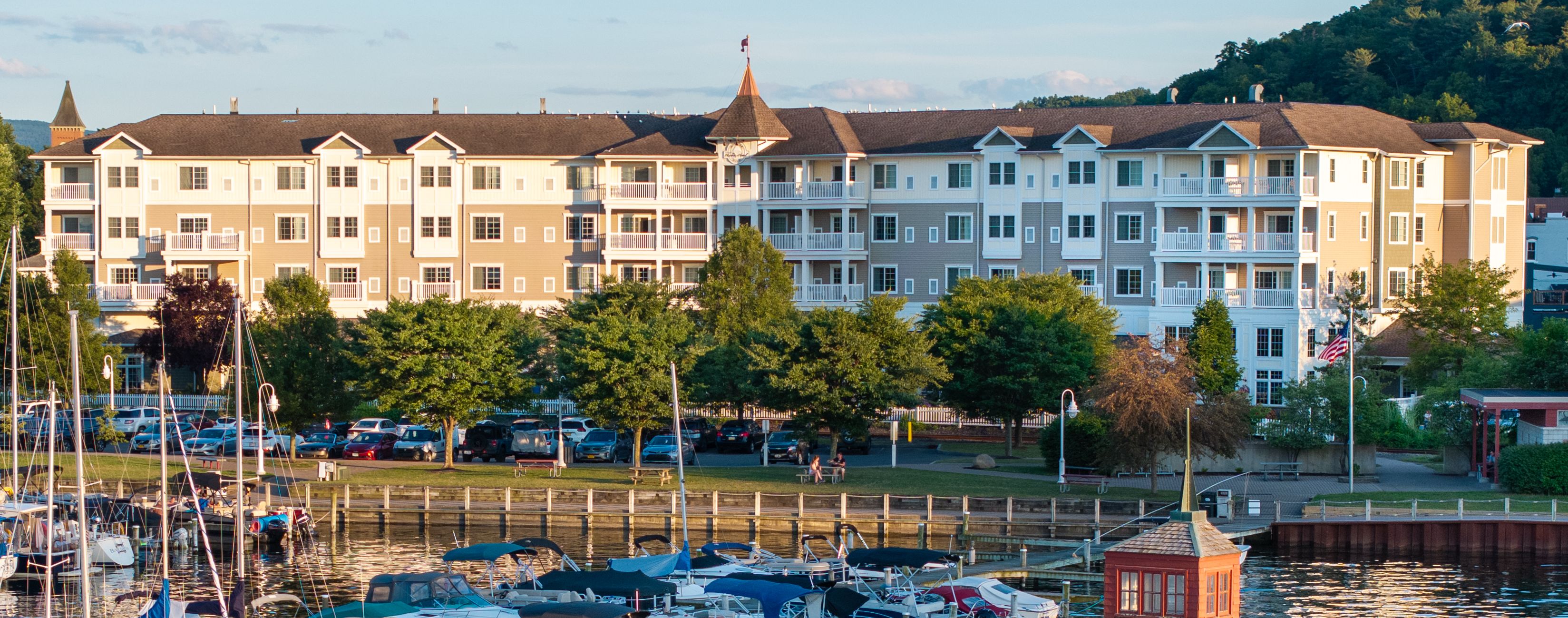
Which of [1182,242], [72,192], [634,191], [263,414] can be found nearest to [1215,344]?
[1182,242]

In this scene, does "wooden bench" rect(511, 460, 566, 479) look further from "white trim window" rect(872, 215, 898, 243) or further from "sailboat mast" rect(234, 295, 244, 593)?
"white trim window" rect(872, 215, 898, 243)

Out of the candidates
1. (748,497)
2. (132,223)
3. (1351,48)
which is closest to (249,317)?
(132,223)

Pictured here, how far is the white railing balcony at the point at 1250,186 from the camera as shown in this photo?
277 feet

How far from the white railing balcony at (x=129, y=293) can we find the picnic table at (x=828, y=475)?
44.3 m

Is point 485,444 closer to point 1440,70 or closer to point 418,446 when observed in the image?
point 418,446

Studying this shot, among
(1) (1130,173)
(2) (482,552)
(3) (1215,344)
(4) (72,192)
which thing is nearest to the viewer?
(2) (482,552)

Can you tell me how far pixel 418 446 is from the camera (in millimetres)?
69562

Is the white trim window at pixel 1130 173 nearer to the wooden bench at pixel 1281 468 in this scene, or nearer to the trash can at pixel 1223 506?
the wooden bench at pixel 1281 468

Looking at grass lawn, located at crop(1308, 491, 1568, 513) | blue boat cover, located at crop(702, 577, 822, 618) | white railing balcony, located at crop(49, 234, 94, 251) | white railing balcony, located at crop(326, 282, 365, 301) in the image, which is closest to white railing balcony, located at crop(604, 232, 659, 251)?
white railing balcony, located at crop(326, 282, 365, 301)

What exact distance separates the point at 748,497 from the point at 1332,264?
133 ft

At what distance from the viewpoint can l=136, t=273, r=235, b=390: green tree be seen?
87.0 m

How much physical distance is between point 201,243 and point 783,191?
30.3 meters

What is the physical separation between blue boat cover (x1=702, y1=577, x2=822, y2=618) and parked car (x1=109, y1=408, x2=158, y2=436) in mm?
39529

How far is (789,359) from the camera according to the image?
207ft
